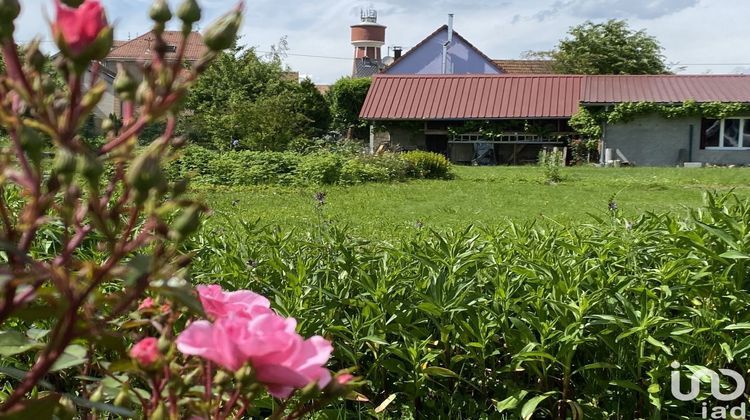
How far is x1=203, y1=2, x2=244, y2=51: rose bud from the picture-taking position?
2.09 feet

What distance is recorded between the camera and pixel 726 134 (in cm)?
2062

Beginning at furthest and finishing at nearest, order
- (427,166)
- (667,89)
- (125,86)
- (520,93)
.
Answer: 1. (520,93)
2. (667,89)
3. (427,166)
4. (125,86)

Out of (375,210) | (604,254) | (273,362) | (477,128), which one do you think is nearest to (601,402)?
(604,254)

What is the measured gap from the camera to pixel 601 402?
2174mm

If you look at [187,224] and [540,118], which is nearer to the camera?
[187,224]

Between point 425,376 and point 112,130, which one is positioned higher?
point 112,130

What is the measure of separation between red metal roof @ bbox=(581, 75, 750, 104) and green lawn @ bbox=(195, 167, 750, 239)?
501cm

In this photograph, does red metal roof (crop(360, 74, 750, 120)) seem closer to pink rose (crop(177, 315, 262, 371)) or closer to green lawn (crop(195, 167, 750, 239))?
green lawn (crop(195, 167, 750, 239))

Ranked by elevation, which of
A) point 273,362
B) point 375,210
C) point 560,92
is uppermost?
point 560,92

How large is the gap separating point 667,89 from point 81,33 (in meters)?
22.7

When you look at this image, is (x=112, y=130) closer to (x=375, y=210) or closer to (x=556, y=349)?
(x=556, y=349)

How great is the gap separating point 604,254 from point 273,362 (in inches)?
80.9

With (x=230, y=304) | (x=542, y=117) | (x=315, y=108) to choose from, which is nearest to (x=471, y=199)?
(x=230, y=304)

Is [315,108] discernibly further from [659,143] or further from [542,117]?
[659,143]
